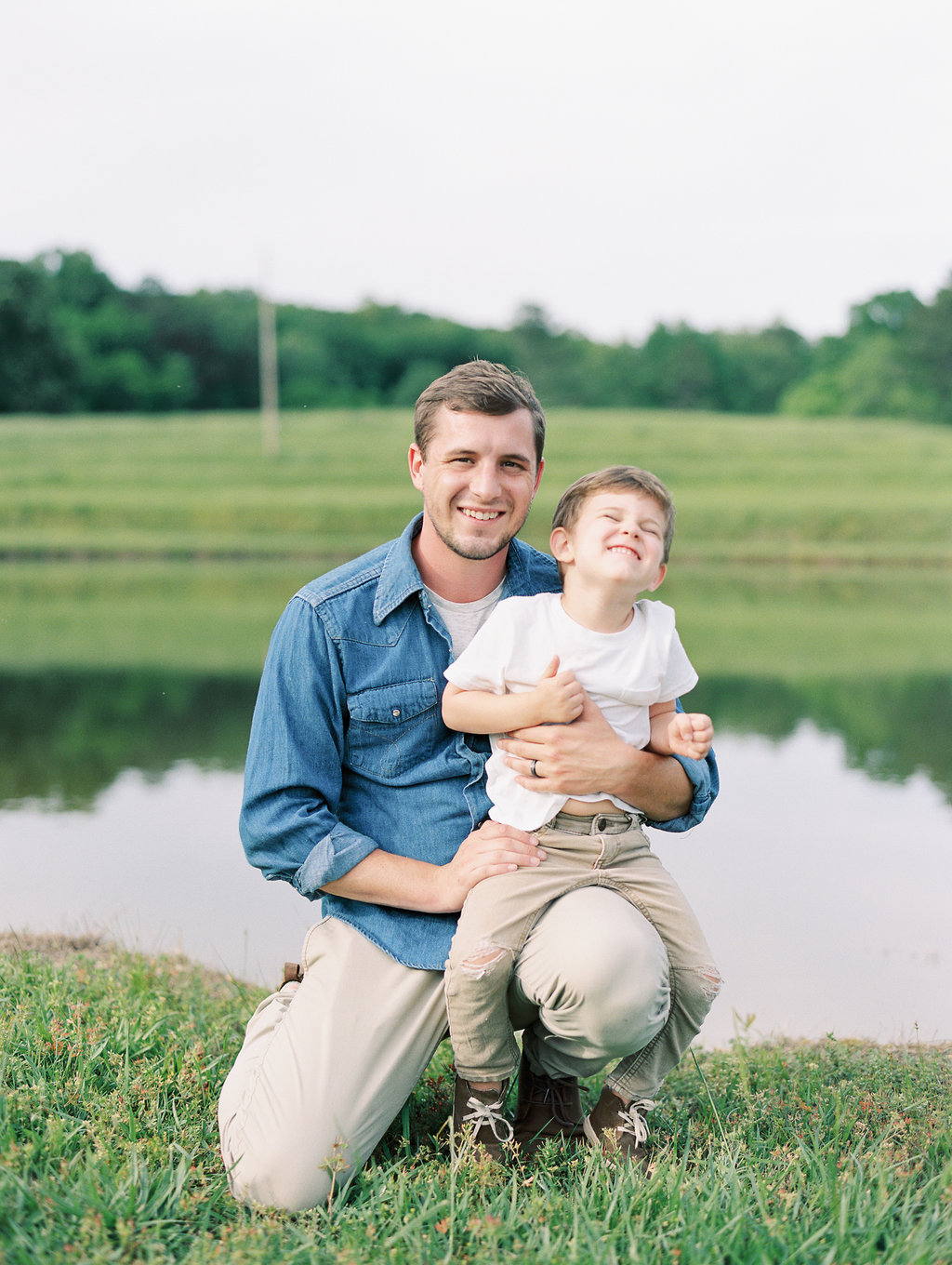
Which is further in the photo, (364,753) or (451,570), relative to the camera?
(451,570)

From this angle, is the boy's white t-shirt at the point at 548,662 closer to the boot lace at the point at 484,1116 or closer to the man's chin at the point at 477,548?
the man's chin at the point at 477,548

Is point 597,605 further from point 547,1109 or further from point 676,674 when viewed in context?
point 547,1109

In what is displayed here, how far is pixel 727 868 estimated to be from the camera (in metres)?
4.62

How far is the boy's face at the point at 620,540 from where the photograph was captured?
7.95 ft

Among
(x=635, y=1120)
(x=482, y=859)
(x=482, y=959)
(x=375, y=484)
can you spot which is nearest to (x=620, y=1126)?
(x=635, y=1120)

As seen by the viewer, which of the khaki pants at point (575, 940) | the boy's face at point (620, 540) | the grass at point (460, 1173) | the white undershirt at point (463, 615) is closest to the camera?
the grass at point (460, 1173)

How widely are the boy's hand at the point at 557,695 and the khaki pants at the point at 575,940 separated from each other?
9.3 inches

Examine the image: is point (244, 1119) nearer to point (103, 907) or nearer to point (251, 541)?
point (103, 907)

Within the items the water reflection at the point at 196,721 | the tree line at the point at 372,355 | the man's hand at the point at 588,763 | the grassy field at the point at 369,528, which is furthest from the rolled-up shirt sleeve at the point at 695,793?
the tree line at the point at 372,355

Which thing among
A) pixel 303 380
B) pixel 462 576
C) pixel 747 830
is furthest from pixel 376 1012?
pixel 303 380

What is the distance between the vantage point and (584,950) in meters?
2.26

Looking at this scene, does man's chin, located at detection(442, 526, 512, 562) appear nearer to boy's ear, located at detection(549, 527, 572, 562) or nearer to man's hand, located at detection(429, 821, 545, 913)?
boy's ear, located at detection(549, 527, 572, 562)

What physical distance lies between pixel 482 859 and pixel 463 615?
24.1 inches

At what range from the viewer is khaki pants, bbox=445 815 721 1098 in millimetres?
2322
